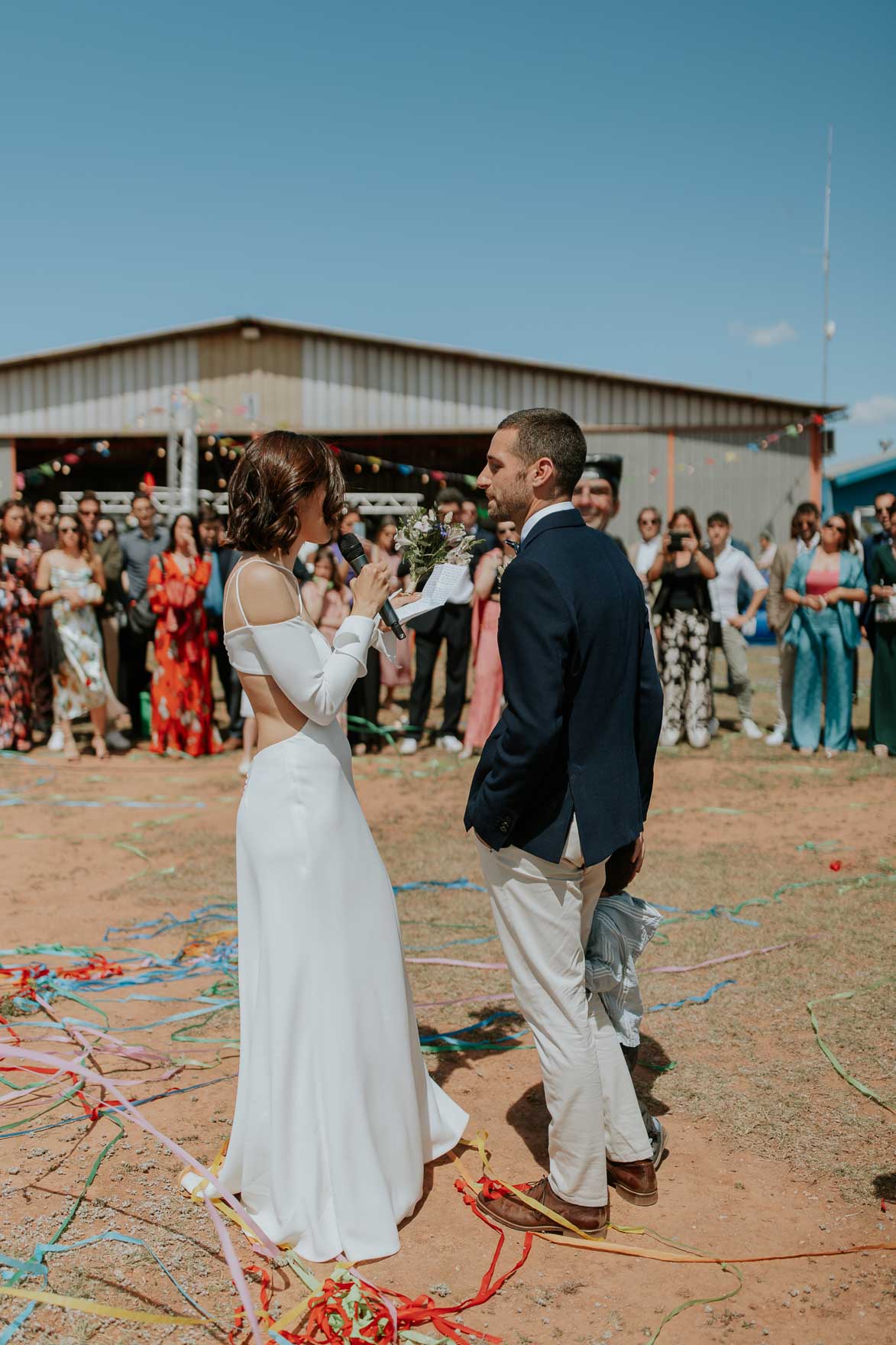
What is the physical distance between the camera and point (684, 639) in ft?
34.2

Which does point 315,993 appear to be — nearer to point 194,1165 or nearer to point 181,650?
point 194,1165

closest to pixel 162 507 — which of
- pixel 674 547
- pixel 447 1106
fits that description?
pixel 674 547

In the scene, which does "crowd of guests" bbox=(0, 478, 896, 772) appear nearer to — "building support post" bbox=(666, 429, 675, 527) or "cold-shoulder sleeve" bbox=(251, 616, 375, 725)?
"cold-shoulder sleeve" bbox=(251, 616, 375, 725)

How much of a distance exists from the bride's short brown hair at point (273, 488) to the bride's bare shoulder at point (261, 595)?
7 cm

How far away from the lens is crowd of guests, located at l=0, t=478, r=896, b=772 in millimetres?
10039

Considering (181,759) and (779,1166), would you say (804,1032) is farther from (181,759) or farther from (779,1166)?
(181,759)

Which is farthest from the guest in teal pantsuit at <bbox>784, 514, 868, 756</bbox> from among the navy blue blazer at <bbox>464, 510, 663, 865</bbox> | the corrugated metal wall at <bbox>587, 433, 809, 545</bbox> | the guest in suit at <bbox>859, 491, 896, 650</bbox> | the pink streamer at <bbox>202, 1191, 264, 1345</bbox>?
the corrugated metal wall at <bbox>587, 433, 809, 545</bbox>

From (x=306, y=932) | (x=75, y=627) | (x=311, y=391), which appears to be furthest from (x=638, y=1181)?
(x=311, y=391)

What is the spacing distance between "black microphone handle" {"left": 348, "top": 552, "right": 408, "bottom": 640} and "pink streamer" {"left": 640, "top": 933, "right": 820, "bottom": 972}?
8.37 ft

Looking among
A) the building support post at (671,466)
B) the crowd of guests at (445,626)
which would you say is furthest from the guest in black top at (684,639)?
the building support post at (671,466)

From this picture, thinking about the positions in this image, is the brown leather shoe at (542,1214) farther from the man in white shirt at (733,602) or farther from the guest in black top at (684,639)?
the man in white shirt at (733,602)

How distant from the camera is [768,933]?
5457 mm

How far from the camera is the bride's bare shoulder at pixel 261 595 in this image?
290 cm

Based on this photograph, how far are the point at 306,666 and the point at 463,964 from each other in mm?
2605
